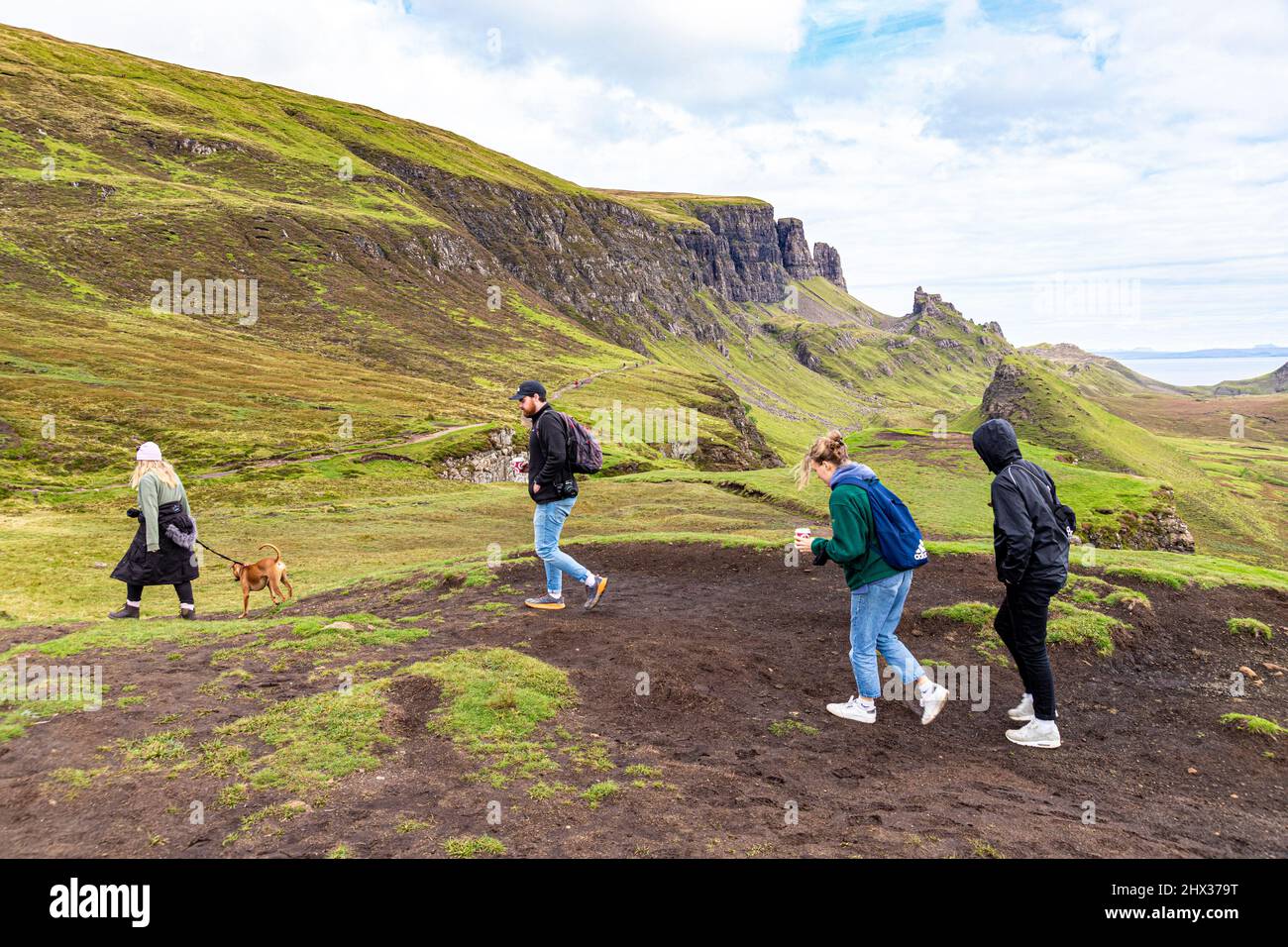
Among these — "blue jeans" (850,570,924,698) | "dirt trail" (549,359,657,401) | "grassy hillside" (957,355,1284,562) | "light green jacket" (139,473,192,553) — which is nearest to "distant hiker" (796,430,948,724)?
"blue jeans" (850,570,924,698)

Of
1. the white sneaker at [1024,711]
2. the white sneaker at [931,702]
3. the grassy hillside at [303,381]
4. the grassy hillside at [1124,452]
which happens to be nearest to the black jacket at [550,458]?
the white sneaker at [931,702]

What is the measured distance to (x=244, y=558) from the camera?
2572cm

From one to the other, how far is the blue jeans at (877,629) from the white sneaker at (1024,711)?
1.72 metres

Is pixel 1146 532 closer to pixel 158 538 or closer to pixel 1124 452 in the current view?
pixel 158 538

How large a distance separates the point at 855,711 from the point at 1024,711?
269cm

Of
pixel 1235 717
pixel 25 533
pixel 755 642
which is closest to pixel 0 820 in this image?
pixel 755 642

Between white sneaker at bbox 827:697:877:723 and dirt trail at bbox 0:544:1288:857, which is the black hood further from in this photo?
dirt trail at bbox 0:544:1288:857

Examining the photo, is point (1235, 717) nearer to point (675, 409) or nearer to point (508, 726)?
point (508, 726)

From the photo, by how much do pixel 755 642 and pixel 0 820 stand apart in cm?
1099

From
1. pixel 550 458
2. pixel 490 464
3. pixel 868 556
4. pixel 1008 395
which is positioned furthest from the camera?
pixel 1008 395

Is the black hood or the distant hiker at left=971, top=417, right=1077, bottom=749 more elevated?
the black hood

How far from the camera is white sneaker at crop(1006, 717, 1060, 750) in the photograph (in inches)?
375

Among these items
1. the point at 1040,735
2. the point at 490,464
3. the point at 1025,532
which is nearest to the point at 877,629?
the point at 1025,532

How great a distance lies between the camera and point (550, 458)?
12641 millimetres
